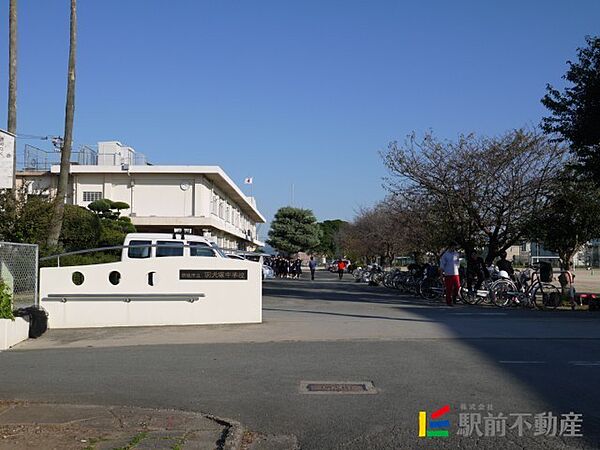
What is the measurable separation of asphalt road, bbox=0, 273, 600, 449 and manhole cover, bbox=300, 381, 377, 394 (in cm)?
14

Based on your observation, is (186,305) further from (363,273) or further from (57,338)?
(363,273)

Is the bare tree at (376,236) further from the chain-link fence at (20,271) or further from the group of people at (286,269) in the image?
the chain-link fence at (20,271)

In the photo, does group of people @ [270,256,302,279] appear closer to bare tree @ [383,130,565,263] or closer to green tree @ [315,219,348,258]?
bare tree @ [383,130,565,263]

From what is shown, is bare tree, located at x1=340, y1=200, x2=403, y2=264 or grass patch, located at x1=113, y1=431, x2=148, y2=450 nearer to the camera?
grass patch, located at x1=113, y1=431, x2=148, y2=450

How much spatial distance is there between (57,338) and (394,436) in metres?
9.34

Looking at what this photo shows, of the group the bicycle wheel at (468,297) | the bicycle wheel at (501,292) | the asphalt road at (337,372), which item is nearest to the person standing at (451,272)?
the bicycle wheel at (468,297)

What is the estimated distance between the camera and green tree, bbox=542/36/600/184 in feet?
64.7

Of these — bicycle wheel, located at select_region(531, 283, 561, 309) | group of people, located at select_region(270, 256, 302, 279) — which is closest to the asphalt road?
bicycle wheel, located at select_region(531, 283, 561, 309)

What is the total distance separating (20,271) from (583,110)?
15.0 metres

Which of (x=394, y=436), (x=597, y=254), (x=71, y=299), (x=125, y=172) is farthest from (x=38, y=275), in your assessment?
(x=597, y=254)

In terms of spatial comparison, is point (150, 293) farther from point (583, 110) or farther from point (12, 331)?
point (583, 110)

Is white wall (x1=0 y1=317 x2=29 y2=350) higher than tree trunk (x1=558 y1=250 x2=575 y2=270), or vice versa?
tree trunk (x1=558 y1=250 x2=575 y2=270)

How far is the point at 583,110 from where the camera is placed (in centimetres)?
1998

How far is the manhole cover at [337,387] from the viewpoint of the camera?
8664mm
